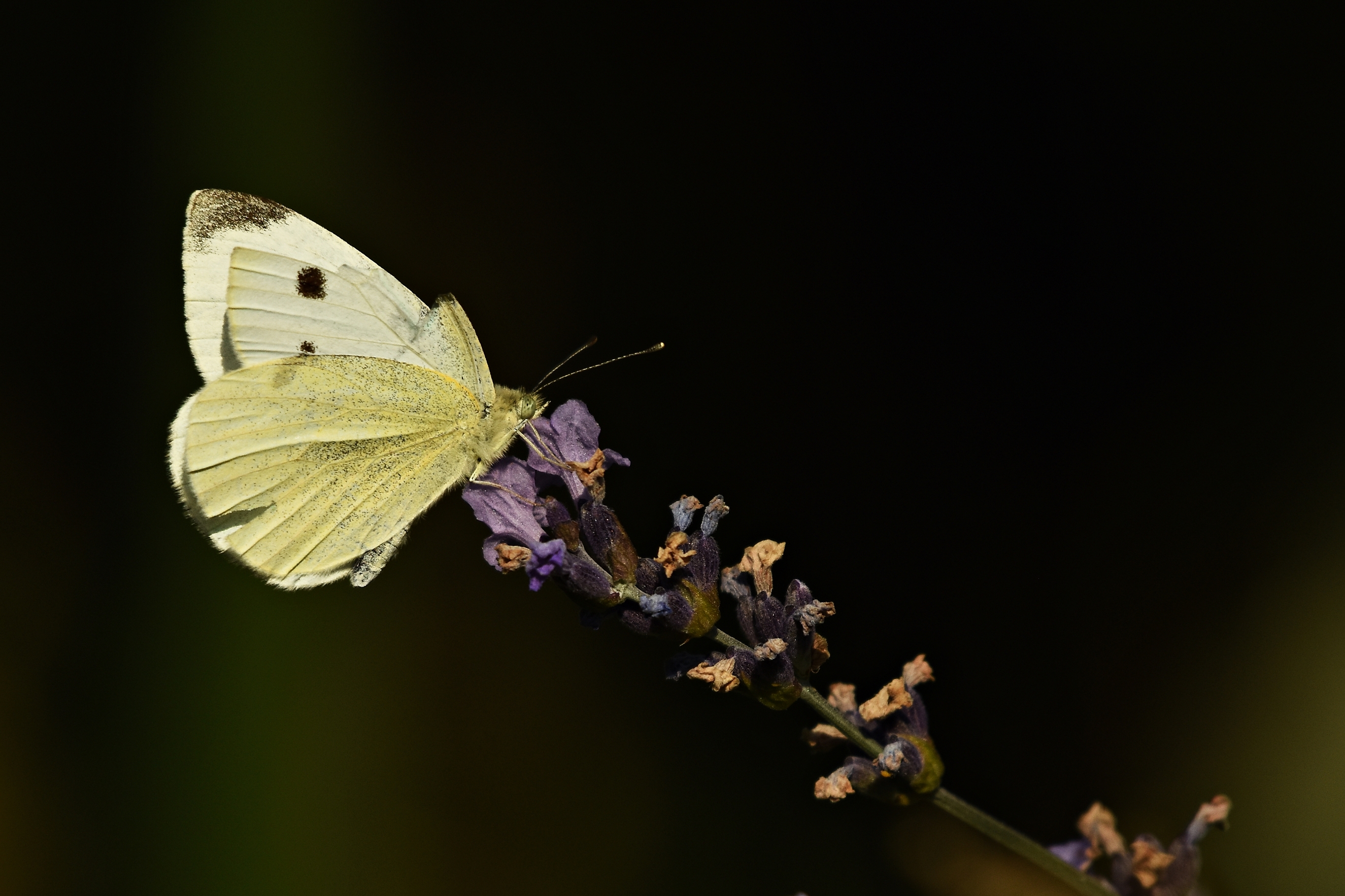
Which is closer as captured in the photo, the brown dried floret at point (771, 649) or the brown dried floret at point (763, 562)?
the brown dried floret at point (771, 649)

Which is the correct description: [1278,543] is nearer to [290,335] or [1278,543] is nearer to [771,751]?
[771,751]

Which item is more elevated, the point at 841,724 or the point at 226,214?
the point at 226,214

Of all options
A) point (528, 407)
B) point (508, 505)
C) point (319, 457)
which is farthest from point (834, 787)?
point (319, 457)

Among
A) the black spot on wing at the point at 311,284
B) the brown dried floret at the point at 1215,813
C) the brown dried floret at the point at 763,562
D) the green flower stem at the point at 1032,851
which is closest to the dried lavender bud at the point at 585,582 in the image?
the brown dried floret at the point at 763,562

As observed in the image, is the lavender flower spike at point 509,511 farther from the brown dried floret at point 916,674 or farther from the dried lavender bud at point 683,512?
the brown dried floret at point 916,674

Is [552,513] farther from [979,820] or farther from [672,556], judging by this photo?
[979,820]

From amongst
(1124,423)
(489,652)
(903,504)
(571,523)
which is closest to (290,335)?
(571,523)

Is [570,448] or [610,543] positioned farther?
[570,448]
